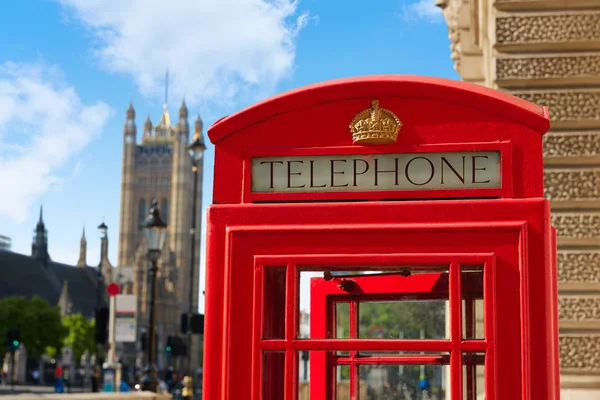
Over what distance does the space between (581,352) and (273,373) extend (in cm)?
529

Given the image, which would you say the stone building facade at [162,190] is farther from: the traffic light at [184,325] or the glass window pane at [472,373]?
the glass window pane at [472,373]

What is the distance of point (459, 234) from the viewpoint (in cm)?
275

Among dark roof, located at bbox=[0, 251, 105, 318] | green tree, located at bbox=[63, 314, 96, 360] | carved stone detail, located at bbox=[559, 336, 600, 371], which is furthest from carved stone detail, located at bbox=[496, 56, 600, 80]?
dark roof, located at bbox=[0, 251, 105, 318]

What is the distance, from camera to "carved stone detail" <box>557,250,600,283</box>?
7.74 meters

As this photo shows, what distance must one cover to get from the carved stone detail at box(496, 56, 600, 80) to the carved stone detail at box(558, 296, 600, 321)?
1682mm

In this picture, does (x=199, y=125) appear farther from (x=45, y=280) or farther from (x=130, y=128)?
(x=45, y=280)

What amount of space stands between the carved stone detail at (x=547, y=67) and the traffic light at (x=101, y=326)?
19.0 metres

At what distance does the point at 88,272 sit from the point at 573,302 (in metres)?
128

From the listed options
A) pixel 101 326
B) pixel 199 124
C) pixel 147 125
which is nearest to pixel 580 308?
pixel 101 326

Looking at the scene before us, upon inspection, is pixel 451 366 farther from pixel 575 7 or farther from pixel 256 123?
pixel 575 7

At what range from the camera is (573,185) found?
309 inches

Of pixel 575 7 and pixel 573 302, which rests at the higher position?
pixel 575 7

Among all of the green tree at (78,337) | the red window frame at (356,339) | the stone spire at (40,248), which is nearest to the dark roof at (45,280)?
the stone spire at (40,248)

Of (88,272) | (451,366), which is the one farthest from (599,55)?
(88,272)
